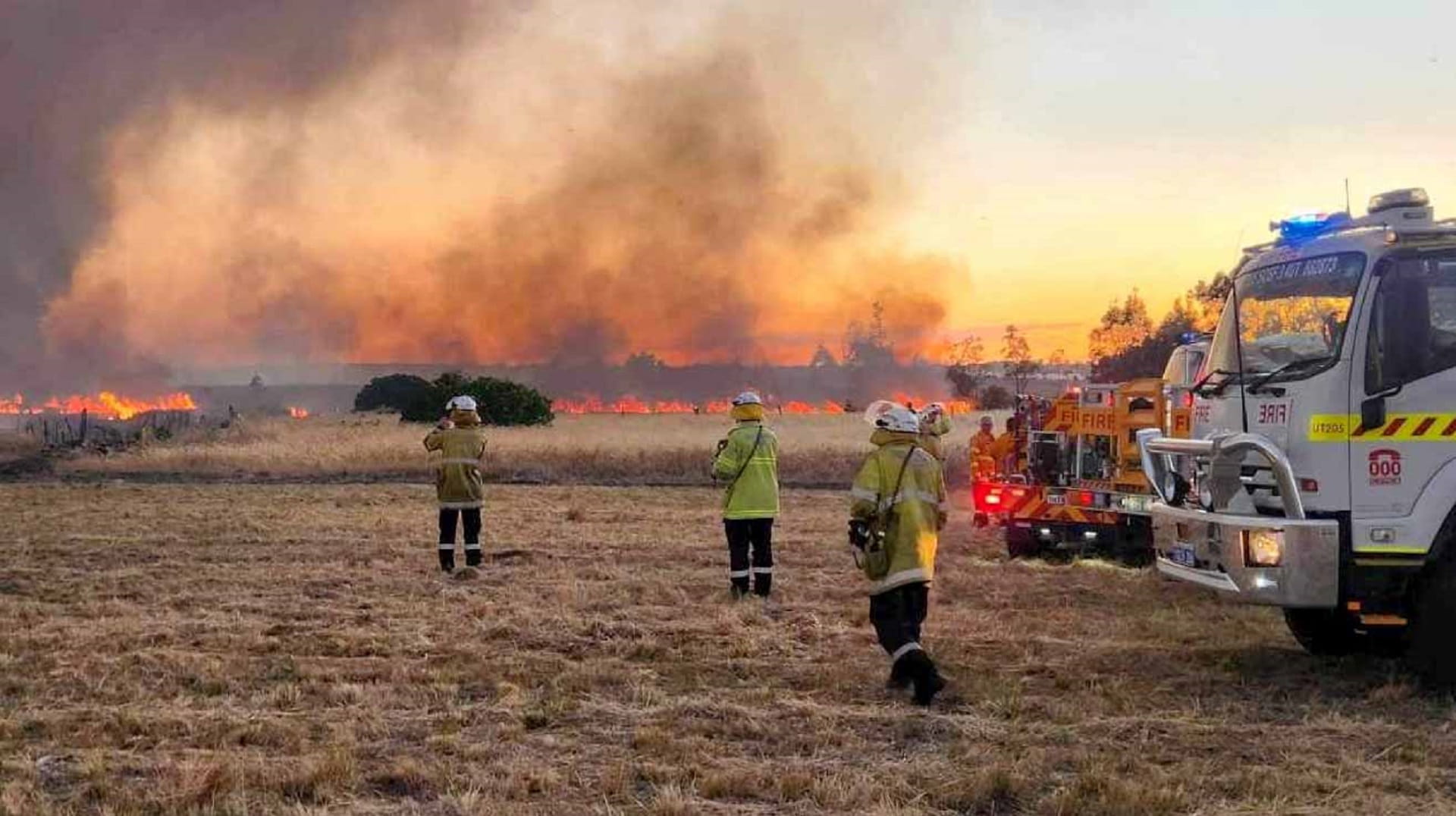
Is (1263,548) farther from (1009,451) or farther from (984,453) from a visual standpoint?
(984,453)

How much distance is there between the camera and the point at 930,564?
7.36 m

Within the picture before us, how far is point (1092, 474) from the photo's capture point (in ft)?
45.6

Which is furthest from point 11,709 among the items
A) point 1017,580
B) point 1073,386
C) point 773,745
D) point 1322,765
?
point 1073,386

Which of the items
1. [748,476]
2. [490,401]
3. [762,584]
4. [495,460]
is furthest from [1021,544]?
[490,401]

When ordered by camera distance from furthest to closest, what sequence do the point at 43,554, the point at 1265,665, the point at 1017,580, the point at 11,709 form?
the point at 43,554
the point at 1017,580
the point at 1265,665
the point at 11,709

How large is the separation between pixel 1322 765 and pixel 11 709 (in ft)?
23.3

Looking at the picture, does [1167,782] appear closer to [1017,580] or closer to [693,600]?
[693,600]

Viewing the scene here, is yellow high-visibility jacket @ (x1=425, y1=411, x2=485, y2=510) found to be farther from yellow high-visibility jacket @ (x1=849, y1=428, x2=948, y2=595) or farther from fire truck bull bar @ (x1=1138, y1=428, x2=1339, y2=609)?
fire truck bull bar @ (x1=1138, y1=428, x2=1339, y2=609)

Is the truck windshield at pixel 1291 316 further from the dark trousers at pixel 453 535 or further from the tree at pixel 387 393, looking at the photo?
the tree at pixel 387 393

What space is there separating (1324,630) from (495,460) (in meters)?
23.4

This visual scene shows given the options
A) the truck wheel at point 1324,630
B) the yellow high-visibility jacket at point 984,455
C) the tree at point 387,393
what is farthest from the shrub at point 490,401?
the truck wheel at point 1324,630

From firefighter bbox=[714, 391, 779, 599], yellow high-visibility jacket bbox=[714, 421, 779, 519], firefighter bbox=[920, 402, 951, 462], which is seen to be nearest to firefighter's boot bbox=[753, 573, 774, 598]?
firefighter bbox=[714, 391, 779, 599]

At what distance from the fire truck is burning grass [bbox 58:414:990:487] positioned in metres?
13.2

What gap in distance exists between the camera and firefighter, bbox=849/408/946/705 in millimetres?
7129
